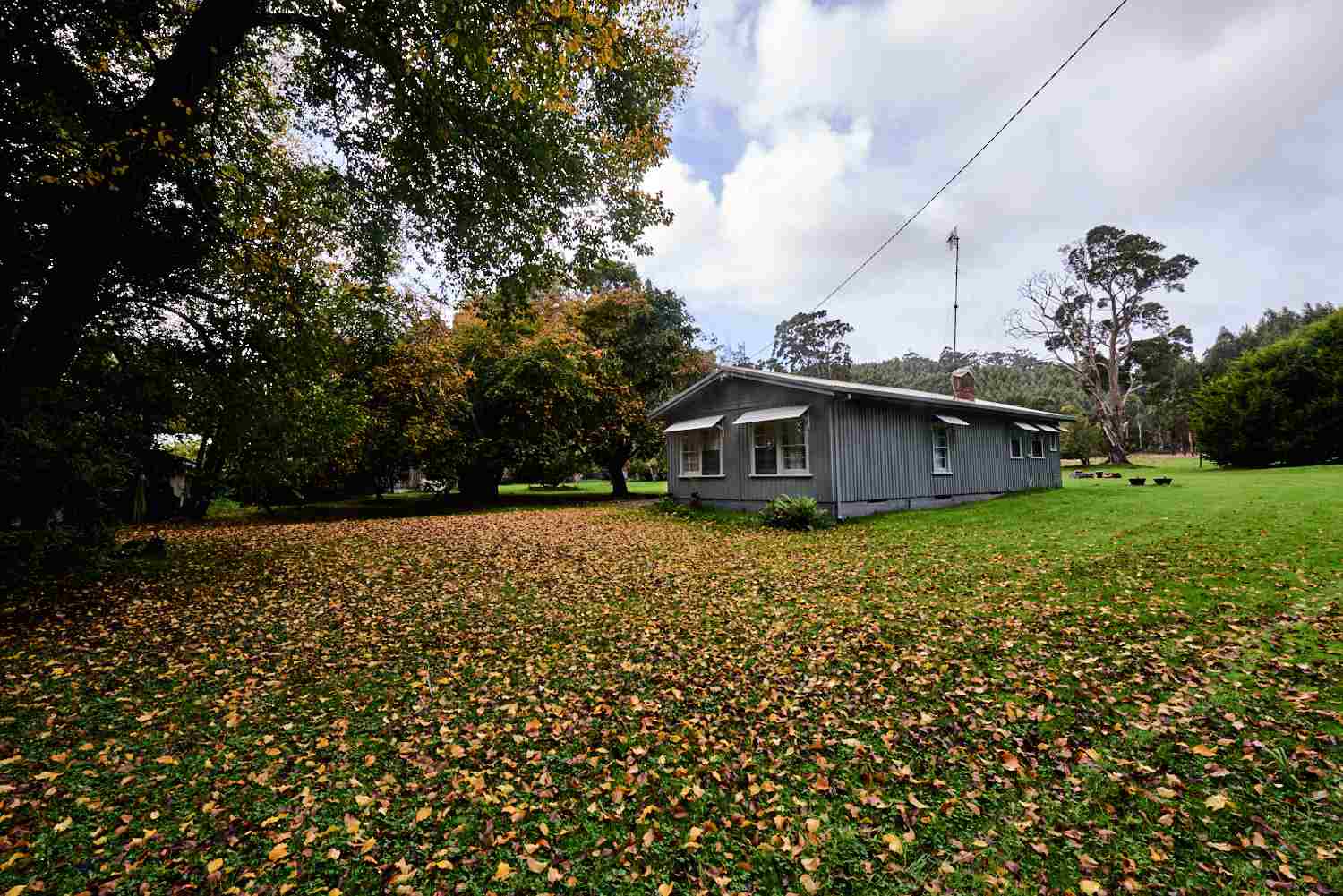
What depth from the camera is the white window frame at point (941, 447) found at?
15.6 m

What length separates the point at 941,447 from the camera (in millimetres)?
15859

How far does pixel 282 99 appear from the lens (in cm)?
907

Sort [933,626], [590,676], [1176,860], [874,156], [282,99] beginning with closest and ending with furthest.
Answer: [1176,860] < [590,676] < [933,626] < [282,99] < [874,156]

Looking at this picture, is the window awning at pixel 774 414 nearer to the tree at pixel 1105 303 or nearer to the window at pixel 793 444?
the window at pixel 793 444

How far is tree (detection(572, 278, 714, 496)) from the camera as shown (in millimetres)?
21047

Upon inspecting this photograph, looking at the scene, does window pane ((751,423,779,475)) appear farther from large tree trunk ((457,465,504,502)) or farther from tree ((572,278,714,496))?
large tree trunk ((457,465,504,502))

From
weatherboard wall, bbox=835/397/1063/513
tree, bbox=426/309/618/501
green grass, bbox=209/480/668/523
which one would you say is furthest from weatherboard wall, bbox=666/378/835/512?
green grass, bbox=209/480/668/523

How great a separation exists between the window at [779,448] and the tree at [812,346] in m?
48.7

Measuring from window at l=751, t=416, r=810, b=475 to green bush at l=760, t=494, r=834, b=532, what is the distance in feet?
4.35

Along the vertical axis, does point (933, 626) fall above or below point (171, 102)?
below

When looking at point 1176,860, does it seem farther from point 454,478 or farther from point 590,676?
point 454,478

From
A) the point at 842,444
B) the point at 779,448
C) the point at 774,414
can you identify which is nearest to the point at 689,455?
the point at 779,448

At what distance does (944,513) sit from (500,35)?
13286mm

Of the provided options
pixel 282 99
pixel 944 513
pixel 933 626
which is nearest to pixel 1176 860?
pixel 933 626
